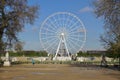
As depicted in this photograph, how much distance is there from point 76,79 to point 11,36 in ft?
100

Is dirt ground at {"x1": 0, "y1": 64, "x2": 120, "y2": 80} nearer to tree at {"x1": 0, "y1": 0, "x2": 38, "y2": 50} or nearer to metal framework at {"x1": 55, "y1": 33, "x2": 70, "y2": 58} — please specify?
tree at {"x1": 0, "y1": 0, "x2": 38, "y2": 50}

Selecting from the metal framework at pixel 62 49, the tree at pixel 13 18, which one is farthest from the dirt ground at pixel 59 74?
the metal framework at pixel 62 49

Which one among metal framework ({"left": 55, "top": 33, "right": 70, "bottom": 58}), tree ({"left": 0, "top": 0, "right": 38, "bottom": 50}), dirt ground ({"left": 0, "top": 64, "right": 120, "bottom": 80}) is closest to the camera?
dirt ground ({"left": 0, "top": 64, "right": 120, "bottom": 80})

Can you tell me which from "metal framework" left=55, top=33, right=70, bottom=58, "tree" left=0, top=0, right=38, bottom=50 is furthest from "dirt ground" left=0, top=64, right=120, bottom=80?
"metal framework" left=55, top=33, right=70, bottom=58

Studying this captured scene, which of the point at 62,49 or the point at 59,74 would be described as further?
the point at 62,49

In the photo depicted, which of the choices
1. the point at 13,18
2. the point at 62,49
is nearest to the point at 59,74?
the point at 13,18

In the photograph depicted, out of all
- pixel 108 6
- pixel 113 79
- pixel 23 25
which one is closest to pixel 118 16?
pixel 108 6

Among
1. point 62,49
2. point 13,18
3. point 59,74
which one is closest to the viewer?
point 59,74

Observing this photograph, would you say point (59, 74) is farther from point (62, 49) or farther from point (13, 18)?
point (62, 49)

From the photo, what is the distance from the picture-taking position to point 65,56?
93125 mm

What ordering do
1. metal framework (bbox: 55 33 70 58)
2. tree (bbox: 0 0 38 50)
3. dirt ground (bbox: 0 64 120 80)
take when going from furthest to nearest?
1. metal framework (bbox: 55 33 70 58)
2. tree (bbox: 0 0 38 50)
3. dirt ground (bbox: 0 64 120 80)

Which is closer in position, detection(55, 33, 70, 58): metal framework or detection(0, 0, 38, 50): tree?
detection(0, 0, 38, 50): tree

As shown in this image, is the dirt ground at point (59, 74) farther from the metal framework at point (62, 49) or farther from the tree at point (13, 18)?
the metal framework at point (62, 49)

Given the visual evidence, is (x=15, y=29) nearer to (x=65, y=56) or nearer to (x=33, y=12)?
(x=33, y=12)
